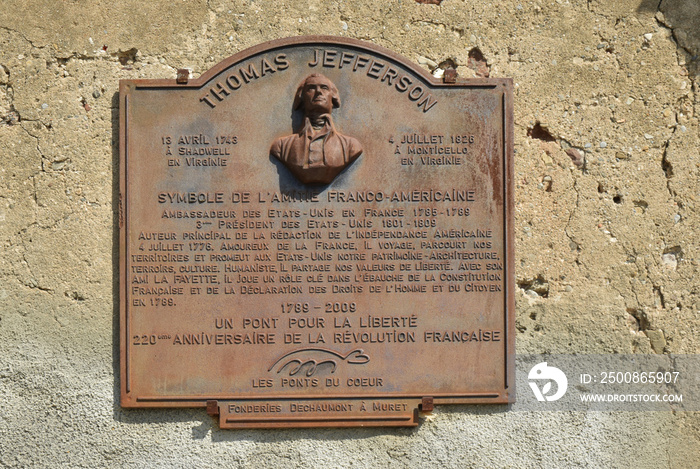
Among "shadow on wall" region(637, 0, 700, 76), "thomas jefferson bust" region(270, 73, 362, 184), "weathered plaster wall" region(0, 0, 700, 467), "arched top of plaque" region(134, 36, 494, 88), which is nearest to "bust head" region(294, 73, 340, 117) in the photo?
"thomas jefferson bust" region(270, 73, 362, 184)

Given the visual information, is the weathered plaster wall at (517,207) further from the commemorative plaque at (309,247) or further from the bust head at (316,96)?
the bust head at (316,96)

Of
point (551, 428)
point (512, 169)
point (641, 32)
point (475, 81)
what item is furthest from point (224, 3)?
point (551, 428)

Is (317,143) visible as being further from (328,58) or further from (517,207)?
(517,207)

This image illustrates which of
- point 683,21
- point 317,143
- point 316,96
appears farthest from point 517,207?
point 683,21

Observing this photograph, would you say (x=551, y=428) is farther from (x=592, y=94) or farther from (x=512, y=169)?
(x=592, y=94)

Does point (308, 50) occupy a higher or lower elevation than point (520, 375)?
higher

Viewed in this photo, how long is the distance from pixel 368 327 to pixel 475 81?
5.03 feet

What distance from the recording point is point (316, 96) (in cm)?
360

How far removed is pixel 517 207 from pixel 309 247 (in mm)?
1225

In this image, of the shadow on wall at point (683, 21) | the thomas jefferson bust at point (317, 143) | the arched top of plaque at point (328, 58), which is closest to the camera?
the thomas jefferson bust at point (317, 143)

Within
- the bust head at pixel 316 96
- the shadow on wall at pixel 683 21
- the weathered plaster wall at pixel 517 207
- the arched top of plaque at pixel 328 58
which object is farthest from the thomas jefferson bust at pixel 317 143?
the shadow on wall at pixel 683 21

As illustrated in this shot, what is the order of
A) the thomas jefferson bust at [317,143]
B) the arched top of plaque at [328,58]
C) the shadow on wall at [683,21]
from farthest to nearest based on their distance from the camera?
the shadow on wall at [683,21] < the arched top of plaque at [328,58] < the thomas jefferson bust at [317,143]

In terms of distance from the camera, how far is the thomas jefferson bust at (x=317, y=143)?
3596 millimetres

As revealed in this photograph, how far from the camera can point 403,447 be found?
3.64 metres
